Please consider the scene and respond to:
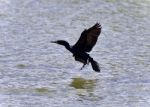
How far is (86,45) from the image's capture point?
912 cm

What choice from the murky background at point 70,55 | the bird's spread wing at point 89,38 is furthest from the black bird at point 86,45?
the murky background at point 70,55

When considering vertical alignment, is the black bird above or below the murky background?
above

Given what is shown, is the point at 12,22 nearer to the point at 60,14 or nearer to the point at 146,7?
the point at 60,14

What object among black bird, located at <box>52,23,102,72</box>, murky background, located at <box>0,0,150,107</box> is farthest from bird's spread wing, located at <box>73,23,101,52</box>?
murky background, located at <box>0,0,150,107</box>

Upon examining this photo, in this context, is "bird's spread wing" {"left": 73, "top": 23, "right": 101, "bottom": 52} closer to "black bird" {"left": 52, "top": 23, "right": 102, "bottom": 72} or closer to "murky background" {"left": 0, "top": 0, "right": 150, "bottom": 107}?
"black bird" {"left": 52, "top": 23, "right": 102, "bottom": 72}

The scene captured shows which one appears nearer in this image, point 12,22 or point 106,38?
point 106,38

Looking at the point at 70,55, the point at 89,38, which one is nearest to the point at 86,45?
the point at 89,38

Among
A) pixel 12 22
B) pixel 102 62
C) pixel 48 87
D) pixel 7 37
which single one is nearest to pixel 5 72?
pixel 48 87

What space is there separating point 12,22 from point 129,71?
12.5 feet

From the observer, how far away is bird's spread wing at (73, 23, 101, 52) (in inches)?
349

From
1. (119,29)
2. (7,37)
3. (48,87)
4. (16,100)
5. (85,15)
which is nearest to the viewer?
(16,100)

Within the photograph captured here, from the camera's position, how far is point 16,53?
33.8 feet

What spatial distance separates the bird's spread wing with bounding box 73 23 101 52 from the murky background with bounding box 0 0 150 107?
1.35 feet

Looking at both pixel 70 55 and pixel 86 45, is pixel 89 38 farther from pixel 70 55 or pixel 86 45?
pixel 70 55
